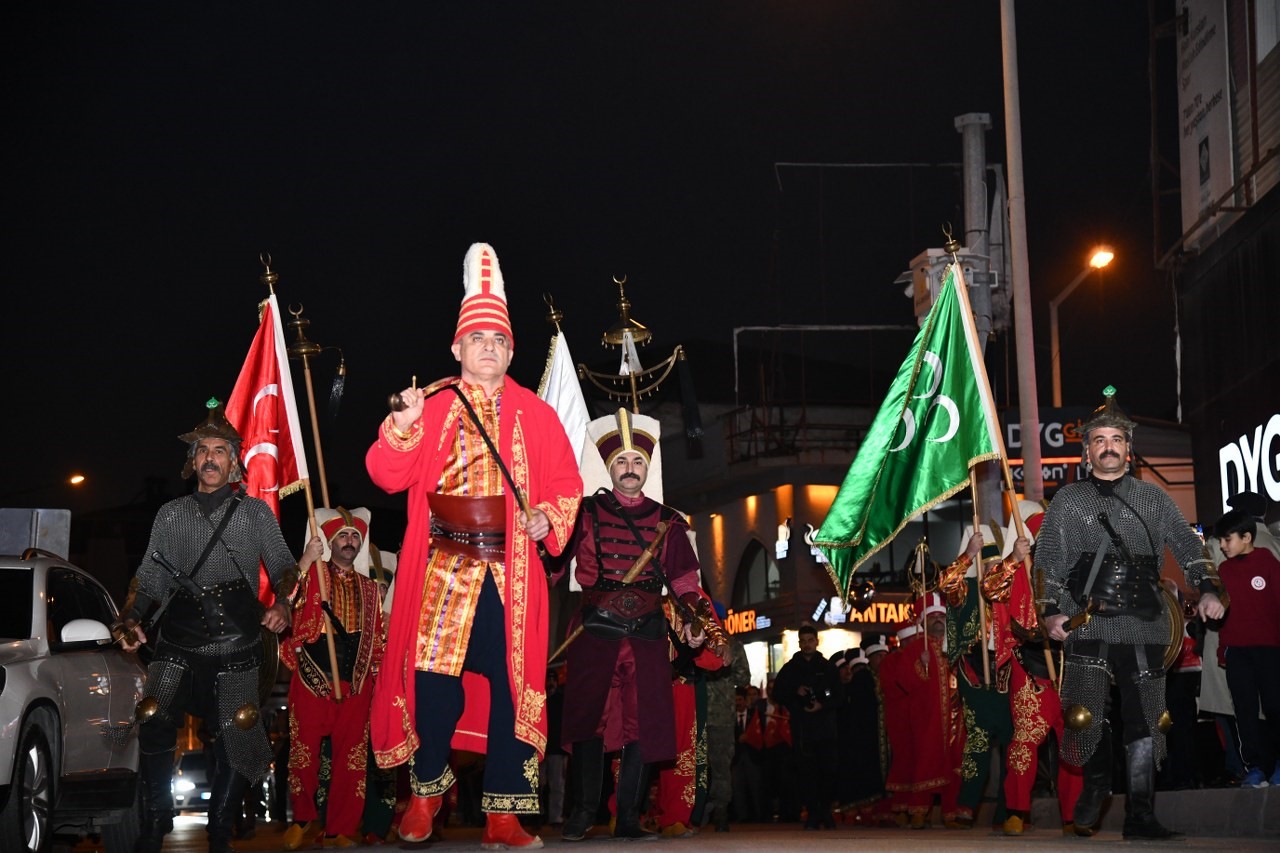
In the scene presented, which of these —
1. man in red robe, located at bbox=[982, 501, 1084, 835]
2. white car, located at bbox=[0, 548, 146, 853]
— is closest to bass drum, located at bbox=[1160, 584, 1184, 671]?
man in red robe, located at bbox=[982, 501, 1084, 835]

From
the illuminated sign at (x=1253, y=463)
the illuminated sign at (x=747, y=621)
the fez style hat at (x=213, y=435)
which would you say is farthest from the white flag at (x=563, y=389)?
the illuminated sign at (x=747, y=621)

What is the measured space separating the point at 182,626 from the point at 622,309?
663cm

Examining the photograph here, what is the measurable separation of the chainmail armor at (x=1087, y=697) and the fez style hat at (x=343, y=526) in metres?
6.13

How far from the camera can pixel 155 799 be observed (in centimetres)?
867

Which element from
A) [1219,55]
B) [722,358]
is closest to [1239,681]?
[1219,55]

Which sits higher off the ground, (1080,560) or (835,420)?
(835,420)

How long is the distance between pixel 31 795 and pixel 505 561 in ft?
10.3

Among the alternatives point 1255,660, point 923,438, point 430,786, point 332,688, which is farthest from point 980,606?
point 430,786

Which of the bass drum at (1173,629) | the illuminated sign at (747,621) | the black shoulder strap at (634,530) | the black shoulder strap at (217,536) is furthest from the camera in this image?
the illuminated sign at (747,621)

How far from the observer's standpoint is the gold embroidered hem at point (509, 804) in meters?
8.12

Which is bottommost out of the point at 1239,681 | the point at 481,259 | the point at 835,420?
the point at 1239,681

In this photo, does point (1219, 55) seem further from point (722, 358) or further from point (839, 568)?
point (722, 358)

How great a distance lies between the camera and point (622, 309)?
14.8 meters

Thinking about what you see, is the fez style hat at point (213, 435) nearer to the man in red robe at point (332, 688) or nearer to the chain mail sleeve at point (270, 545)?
the chain mail sleeve at point (270, 545)
